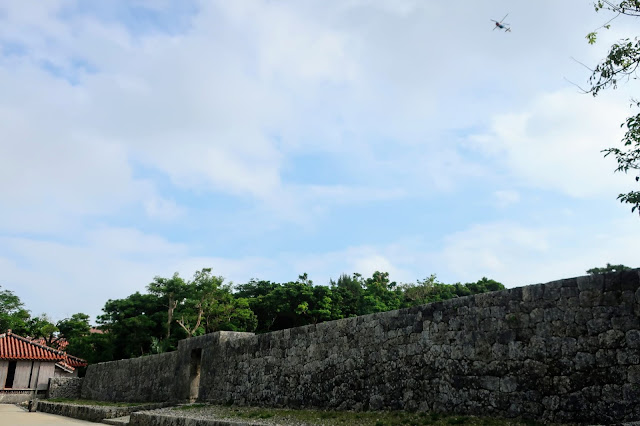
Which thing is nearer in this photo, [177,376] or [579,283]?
[579,283]

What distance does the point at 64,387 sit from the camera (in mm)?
27203

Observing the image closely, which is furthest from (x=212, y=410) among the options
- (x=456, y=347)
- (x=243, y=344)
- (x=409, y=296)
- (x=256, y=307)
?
(x=409, y=296)

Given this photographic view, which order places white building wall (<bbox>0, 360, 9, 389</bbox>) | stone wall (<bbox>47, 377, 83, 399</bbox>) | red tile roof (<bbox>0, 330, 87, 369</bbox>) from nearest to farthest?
stone wall (<bbox>47, 377, 83, 399</bbox>)
white building wall (<bbox>0, 360, 9, 389</bbox>)
red tile roof (<bbox>0, 330, 87, 369</bbox>)

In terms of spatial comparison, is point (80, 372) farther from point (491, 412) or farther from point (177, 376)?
point (491, 412)

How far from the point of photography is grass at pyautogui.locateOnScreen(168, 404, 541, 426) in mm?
6887

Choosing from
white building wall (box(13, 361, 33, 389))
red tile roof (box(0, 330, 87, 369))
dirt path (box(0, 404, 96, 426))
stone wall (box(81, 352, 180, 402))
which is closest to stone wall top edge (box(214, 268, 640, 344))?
dirt path (box(0, 404, 96, 426))

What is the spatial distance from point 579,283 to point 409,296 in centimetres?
3749

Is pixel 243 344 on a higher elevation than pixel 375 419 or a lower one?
higher

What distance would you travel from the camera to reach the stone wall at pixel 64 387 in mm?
26500

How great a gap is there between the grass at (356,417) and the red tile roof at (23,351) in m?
21.7

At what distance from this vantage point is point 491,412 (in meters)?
6.93

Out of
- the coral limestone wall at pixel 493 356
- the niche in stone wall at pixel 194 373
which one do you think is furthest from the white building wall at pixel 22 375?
the coral limestone wall at pixel 493 356

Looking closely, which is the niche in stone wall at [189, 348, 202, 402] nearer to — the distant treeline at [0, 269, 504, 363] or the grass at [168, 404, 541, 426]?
the grass at [168, 404, 541, 426]

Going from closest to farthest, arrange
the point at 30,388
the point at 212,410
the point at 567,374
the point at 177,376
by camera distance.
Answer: the point at 567,374 → the point at 212,410 → the point at 177,376 → the point at 30,388
